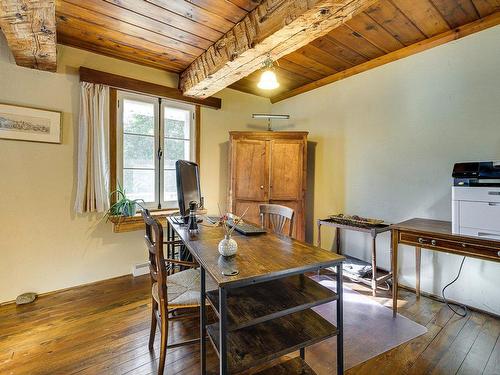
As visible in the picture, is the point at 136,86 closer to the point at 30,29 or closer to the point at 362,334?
the point at 30,29

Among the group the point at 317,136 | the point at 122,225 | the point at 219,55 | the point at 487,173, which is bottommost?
the point at 122,225

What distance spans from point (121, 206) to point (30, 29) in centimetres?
169

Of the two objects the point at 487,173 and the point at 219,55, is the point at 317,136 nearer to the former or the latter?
the point at 219,55

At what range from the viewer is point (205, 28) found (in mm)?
2182

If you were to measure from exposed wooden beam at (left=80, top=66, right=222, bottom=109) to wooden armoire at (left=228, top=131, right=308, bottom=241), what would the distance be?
2.20ft

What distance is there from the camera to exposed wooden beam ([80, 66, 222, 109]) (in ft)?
8.48

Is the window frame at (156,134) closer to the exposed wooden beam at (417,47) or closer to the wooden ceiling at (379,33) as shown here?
the wooden ceiling at (379,33)

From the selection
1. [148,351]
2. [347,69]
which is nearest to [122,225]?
[148,351]

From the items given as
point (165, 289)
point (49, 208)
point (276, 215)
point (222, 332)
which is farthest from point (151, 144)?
point (222, 332)

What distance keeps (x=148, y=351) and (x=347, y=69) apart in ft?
11.6

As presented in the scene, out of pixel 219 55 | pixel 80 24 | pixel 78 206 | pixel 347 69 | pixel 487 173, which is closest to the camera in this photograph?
pixel 487 173

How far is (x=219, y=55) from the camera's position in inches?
92.9

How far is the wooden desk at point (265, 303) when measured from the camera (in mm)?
1072

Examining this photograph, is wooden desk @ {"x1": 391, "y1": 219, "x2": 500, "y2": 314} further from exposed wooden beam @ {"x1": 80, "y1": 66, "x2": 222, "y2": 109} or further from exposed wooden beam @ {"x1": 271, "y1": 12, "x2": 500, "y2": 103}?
exposed wooden beam @ {"x1": 80, "y1": 66, "x2": 222, "y2": 109}
